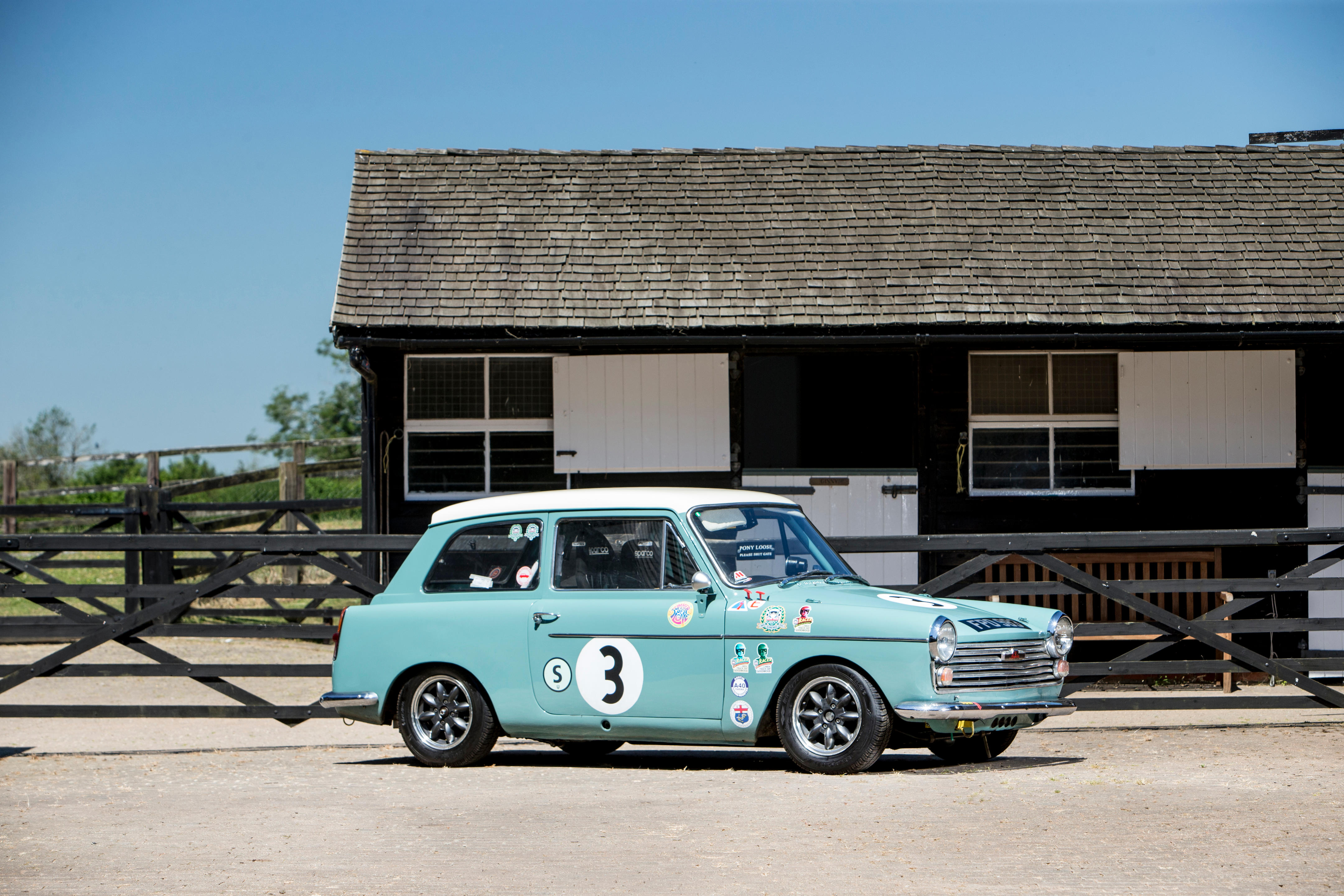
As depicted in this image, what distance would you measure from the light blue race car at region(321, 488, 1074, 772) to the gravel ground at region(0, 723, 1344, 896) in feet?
1.02

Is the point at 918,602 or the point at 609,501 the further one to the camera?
the point at 609,501

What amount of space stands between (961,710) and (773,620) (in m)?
1.17

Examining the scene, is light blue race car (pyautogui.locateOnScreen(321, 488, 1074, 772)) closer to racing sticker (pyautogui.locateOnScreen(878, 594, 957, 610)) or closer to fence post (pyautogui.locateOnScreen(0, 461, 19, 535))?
racing sticker (pyautogui.locateOnScreen(878, 594, 957, 610))

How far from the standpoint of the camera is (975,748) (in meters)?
8.70

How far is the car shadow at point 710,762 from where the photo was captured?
27.3ft

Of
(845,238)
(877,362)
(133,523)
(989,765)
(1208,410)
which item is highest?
(845,238)

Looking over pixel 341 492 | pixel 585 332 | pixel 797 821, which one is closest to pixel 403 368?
pixel 585 332

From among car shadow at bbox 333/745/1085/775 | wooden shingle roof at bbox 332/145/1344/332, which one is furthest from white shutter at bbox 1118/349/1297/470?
car shadow at bbox 333/745/1085/775

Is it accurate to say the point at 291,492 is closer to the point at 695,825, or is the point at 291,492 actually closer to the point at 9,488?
the point at 9,488

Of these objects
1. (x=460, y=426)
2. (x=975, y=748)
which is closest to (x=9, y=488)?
(x=460, y=426)

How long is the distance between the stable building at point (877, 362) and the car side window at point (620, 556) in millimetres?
5504

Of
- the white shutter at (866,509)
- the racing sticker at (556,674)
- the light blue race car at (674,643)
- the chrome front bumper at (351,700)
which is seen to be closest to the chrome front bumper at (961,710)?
the light blue race car at (674,643)

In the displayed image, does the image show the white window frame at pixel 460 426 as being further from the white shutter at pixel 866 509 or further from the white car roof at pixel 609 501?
the white car roof at pixel 609 501

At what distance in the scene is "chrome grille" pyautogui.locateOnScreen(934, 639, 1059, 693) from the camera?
25.5 ft
